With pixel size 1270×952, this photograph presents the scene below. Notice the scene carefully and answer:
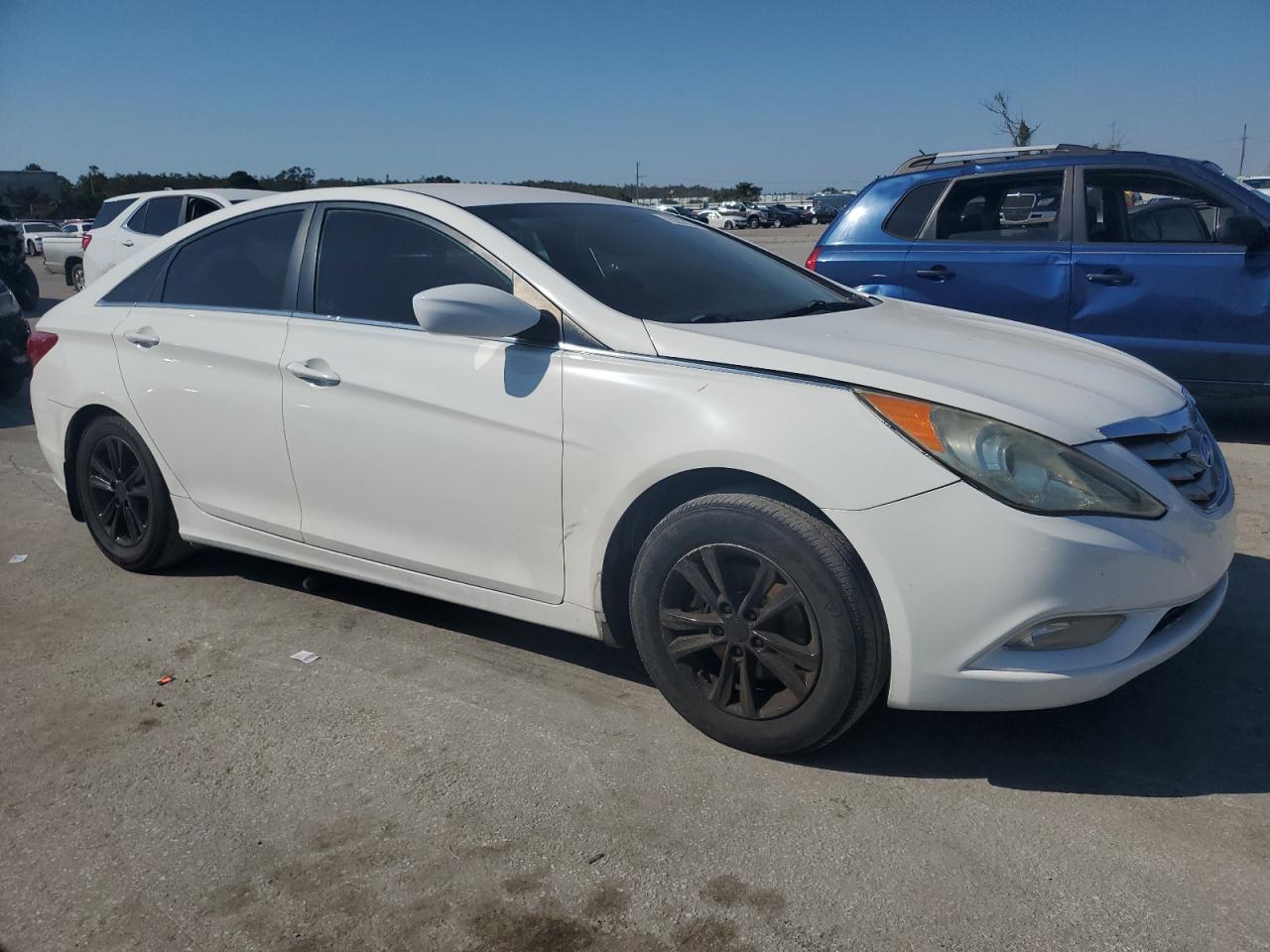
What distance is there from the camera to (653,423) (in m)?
2.94

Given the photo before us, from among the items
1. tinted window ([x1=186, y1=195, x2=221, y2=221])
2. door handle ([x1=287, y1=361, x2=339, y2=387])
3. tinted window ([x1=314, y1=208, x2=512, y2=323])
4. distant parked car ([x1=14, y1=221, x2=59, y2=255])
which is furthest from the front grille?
distant parked car ([x1=14, y1=221, x2=59, y2=255])

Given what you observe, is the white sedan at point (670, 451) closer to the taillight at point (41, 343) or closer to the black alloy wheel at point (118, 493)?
the black alloy wheel at point (118, 493)

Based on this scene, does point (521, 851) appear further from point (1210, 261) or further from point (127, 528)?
Answer: point (1210, 261)

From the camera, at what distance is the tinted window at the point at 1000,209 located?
22.2 ft

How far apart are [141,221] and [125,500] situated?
10149 mm

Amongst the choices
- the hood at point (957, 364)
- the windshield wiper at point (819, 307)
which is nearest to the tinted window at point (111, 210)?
the windshield wiper at point (819, 307)

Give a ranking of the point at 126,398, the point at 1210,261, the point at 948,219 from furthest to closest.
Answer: the point at 948,219 → the point at 1210,261 → the point at 126,398

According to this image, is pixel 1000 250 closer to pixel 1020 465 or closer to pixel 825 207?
pixel 1020 465

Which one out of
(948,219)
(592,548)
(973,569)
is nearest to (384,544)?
(592,548)

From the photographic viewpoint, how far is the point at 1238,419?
715 cm

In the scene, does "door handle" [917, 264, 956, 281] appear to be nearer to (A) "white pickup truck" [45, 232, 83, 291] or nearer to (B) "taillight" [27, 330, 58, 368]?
(B) "taillight" [27, 330, 58, 368]

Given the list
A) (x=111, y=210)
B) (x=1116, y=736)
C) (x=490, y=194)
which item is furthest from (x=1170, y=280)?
(x=111, y=210)

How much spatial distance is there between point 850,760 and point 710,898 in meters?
0.73

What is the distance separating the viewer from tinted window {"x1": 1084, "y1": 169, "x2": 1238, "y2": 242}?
642 cm
